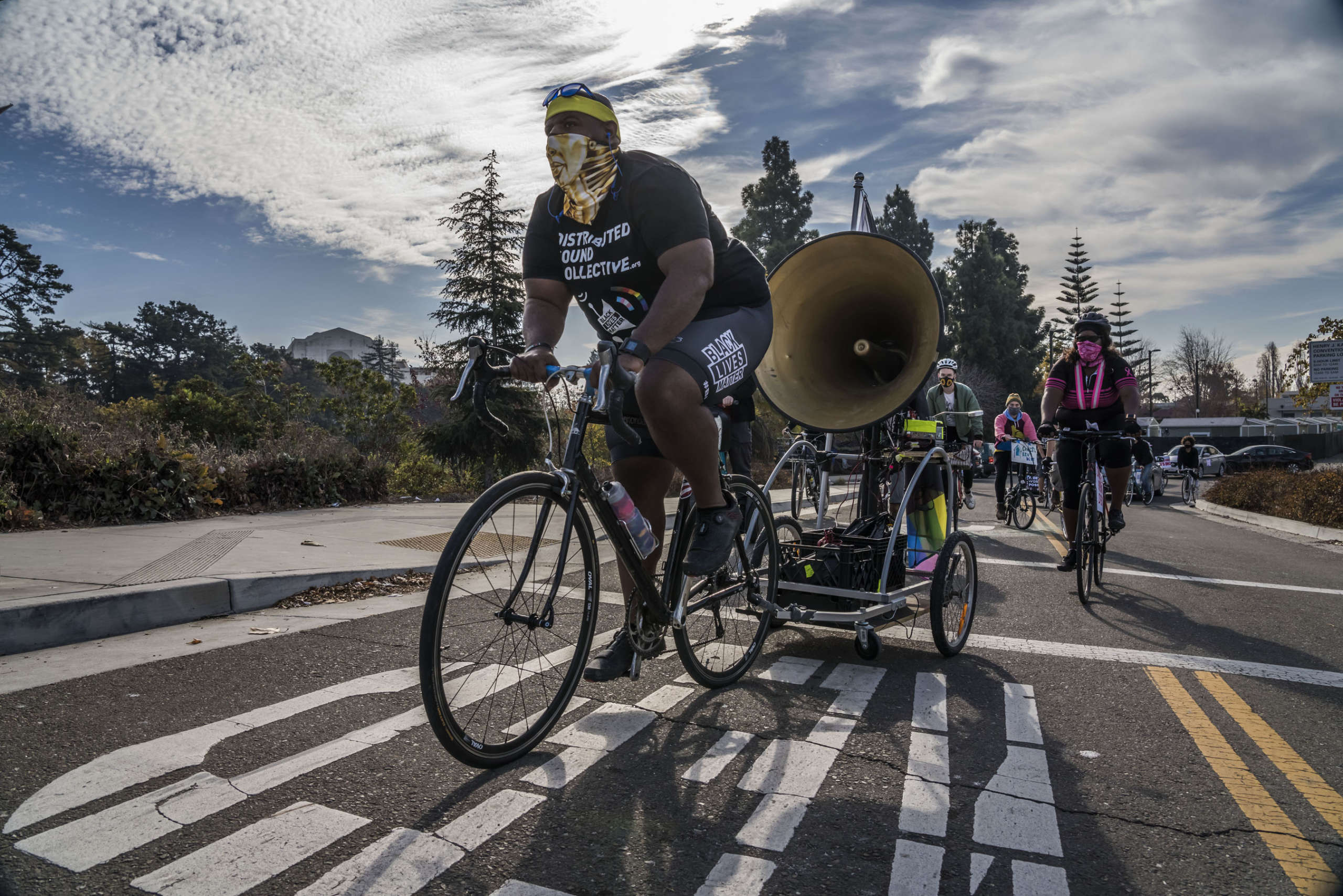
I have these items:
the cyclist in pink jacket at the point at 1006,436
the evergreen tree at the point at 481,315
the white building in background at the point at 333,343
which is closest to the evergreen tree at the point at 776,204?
the evergreen tree at the point at 481,315

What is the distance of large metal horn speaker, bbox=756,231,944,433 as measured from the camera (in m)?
4.45

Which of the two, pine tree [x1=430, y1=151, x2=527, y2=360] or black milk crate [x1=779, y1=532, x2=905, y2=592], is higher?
pine tree [x1=430, y1=151, x2=527, y2=360]

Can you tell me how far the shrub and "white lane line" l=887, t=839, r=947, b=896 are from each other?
12795mm

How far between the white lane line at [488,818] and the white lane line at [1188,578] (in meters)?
6.57

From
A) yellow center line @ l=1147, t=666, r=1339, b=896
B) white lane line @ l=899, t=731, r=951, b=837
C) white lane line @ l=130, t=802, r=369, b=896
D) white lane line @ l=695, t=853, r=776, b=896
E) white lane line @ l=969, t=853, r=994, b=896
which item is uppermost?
white lane line @ l=130, t=802, r=369, b=896

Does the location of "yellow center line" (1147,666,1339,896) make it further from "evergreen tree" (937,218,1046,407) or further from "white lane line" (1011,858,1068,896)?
"evergreen tree" (937,218,1046,407)

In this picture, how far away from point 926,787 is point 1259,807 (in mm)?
973

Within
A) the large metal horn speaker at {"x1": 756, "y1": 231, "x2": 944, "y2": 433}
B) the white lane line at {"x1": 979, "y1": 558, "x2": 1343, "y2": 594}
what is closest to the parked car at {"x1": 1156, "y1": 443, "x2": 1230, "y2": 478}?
the white lane line at {"x1": 979, "y1": 558, "x2": 1343, "y2": 594}

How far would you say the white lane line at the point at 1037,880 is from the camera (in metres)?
1.96

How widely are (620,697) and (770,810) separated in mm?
1146

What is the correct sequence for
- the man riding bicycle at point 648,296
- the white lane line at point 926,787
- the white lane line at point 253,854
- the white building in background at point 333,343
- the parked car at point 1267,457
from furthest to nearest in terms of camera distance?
the white building in background at point 333,343 → the parked car at point 1267,457 → the man riding bicycle at point 648,296 → the white lane line at point 926,787 → the white lane line at point 253,854

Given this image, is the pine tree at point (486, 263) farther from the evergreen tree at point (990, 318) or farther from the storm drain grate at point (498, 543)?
the evergreen tree at point (990, 318)

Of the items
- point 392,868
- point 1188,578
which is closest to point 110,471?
point 392,868

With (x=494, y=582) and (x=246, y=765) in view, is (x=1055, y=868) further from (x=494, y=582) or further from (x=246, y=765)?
(x=246, y=765)
